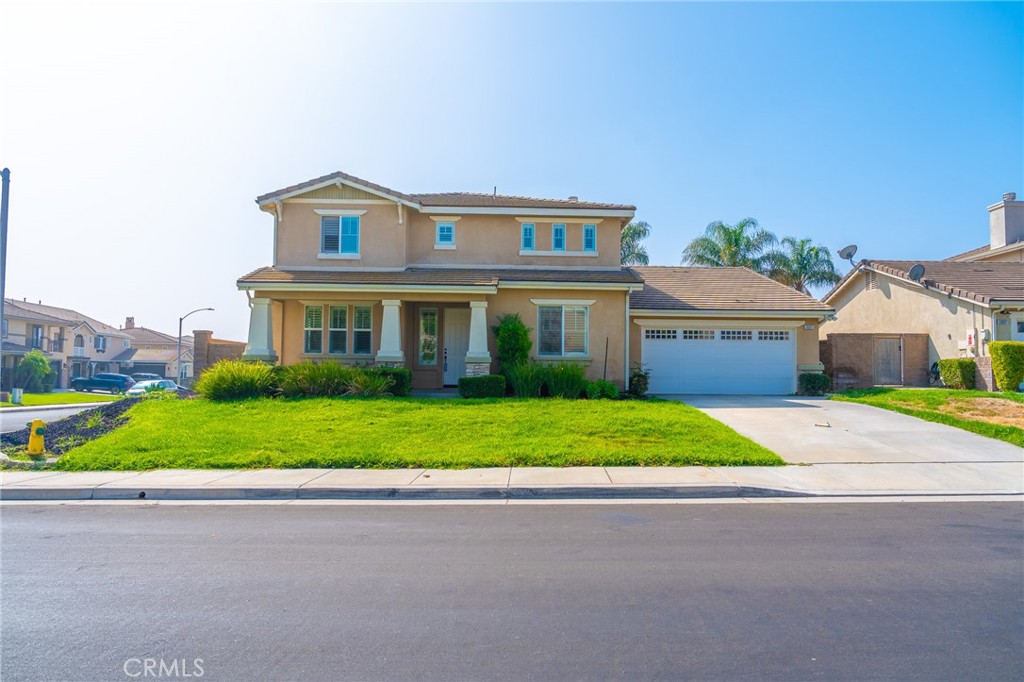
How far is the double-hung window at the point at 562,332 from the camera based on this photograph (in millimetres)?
20219

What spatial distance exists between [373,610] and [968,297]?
2318cm

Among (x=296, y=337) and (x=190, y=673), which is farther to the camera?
(x=296, y=337)

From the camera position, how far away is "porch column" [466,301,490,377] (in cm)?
1877

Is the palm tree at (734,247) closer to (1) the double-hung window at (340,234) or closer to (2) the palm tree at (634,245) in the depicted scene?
(2) the palm tree at (634,245)

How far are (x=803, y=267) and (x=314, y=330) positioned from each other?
2556 centimetres

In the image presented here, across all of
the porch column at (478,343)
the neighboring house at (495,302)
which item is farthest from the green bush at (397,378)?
the porch column at (478,343)

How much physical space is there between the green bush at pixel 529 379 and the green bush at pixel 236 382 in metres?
6.28

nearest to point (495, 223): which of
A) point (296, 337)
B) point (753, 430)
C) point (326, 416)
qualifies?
point (296, 337)

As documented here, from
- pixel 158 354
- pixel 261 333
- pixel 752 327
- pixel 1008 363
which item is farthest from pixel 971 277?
pixel 158 354

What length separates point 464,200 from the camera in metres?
22.0

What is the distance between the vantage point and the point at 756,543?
21.9 feet

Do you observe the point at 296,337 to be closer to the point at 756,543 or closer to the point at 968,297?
the point at 756,543

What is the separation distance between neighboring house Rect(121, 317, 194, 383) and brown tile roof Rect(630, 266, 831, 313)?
159 feet

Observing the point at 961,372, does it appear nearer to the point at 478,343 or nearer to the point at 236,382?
the point at 478,343
